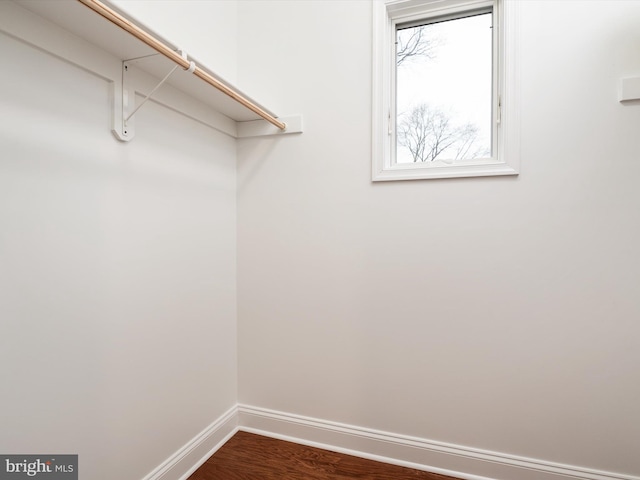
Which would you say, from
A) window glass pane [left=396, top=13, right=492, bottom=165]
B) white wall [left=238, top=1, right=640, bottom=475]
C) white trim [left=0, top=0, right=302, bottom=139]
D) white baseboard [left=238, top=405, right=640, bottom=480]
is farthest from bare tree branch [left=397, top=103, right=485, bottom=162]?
white baseboard [left=238, top=405, right=640, bottom=480]

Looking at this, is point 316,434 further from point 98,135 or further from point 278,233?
point 98,135

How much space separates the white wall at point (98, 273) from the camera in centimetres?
96

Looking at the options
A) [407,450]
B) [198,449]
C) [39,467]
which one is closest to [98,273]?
[39,467]

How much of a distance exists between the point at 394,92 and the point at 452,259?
3.02ft

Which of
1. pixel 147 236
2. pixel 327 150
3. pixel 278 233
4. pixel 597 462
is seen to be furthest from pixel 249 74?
pixel 597 462

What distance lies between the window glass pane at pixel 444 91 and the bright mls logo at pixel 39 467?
5.92 feet

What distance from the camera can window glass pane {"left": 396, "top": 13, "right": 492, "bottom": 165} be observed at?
1.64 m

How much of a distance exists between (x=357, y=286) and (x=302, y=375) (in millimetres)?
592

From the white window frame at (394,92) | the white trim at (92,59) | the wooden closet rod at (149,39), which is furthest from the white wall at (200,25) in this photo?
the white window frame at (394,92)

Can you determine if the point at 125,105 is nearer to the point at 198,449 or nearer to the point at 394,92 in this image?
the point at 394,92

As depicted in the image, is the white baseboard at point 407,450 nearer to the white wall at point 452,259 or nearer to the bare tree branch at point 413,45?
the white wall at point 452,259

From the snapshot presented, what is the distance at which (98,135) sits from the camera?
3.88 ft

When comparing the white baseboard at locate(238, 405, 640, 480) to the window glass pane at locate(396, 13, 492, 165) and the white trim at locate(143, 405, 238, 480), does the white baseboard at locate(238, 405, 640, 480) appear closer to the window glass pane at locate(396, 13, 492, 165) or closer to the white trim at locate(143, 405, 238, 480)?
the white trim at locate(143, 405, 238, 480)

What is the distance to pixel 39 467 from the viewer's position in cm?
101
